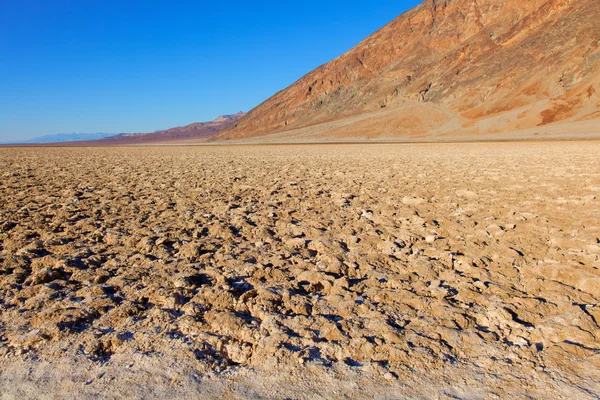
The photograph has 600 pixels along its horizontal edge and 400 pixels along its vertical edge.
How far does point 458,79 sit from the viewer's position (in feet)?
183

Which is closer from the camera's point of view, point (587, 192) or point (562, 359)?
point (562, 359)

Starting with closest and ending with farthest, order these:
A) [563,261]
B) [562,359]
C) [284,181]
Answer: [562,359] → [563,261] → [284,181]

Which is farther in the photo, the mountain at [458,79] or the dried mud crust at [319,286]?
the mountain at [458,79]

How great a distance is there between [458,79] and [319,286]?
197 feet

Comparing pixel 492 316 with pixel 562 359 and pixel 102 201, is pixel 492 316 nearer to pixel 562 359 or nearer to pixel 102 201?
pixel 562 359

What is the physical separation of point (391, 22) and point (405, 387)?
84.6 meters

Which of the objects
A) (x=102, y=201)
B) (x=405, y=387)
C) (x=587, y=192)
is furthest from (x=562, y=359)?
(x=102, y=201)

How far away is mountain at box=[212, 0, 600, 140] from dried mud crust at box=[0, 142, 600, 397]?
1557 inches

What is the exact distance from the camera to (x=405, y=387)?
5.97ft

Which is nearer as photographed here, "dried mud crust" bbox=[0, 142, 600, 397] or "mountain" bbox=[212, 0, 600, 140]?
"dried mud crust" bbox=[0, 142, 600, 397]

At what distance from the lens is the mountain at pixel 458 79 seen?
42.4 m

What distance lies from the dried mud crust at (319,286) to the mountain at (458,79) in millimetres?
39544

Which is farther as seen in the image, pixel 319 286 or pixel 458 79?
pixel 458 79

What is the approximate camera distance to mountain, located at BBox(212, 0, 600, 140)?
42.4m
